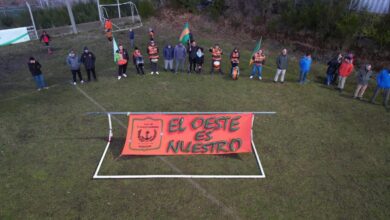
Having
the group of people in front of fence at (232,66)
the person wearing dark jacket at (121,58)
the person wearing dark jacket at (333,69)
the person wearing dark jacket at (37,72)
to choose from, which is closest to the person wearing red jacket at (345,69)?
the group of people in front of fence at (232,66)

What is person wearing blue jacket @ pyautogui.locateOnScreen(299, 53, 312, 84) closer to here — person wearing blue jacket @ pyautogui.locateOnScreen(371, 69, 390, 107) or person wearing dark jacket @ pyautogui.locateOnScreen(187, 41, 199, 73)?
person wearing blue jacket @ pyautogui.locateOnScreen(371, 69, 390, 107)

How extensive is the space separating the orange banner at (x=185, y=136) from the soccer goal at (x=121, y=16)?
1779cm

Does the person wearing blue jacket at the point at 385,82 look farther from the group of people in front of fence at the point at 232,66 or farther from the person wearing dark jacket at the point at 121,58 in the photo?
the person wearing dark jacket at the point at 121,58

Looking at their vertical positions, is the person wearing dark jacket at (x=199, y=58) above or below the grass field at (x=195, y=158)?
above

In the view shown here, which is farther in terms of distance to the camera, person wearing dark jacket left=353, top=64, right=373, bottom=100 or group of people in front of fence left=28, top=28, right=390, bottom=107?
group of people in front of fence left=28, top=28, right=390, bottom=107

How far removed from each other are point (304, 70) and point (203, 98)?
5277 mm

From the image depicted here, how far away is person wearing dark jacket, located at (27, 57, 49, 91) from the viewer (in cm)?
1285

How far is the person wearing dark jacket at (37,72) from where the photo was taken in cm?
1285

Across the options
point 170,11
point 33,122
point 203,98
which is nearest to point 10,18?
point 170,11

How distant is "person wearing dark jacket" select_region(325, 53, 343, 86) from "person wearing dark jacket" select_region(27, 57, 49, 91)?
13.5m

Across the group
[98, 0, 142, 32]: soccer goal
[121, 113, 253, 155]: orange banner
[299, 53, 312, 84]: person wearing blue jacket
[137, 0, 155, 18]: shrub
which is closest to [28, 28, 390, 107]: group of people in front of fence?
[299, 53, 312, 84]: person wearing blue jacket

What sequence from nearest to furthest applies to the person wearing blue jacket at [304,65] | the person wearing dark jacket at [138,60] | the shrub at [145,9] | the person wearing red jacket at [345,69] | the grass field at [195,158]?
the grass field at [195,158], the person wearing red jacket at [345,69], the person wearing blue jacket at [304,65], the person wearing dark jacket at [138,60], the shrub at [145,9]

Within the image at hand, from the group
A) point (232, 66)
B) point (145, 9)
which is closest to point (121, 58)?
point (232, 66)

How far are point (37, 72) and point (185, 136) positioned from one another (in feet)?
27.7
